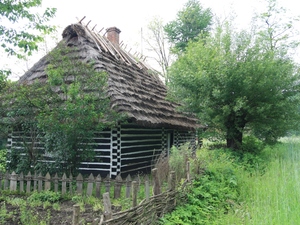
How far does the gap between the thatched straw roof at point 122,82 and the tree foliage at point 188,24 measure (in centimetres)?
991

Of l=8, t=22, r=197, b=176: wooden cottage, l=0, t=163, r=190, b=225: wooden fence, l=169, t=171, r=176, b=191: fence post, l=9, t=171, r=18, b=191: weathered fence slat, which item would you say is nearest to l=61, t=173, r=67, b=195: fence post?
l=0, t=163, r=190, b=225: wooden fence

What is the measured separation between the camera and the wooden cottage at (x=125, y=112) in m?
7.63

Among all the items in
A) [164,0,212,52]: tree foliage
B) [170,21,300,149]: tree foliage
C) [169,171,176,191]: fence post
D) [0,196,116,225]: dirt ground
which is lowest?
[0,196,116,225]: dirt ground

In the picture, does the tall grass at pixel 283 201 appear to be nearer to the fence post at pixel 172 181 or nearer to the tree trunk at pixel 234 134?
the fence post at pixel 172 181

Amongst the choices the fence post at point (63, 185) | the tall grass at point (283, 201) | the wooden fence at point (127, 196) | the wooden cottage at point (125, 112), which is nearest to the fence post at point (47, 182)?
the wooden fence at point (127, 196)

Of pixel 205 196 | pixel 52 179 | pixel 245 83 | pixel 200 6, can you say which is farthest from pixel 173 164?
pixel 200 6

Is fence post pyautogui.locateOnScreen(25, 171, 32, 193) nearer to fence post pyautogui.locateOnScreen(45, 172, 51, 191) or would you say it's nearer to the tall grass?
fence post pyautogui.locateOnScreen(45, 172, 51, 191)

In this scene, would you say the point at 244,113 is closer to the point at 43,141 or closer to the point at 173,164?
the point at 173,164

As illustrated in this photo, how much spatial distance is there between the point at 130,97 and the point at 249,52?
163 inches

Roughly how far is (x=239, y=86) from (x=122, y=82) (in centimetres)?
382

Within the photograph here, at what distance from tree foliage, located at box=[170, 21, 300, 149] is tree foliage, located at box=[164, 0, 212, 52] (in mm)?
11161

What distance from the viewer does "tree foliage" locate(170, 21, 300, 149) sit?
7.92 meters

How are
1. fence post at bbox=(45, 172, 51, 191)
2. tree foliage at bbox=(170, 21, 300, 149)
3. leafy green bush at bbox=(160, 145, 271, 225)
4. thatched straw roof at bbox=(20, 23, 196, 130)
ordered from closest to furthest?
leafy green bush at bbox=(160, 145, 271, 225) < fence post at bbox=(45, 172, 51, 191) < thatched straw roof at bbox=(20, 23, 196, 130) < tree foliage at bbox=(170, 21, 300, 149)

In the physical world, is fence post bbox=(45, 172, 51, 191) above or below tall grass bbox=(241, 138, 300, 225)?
below
